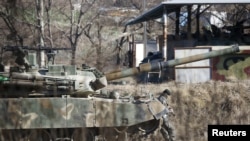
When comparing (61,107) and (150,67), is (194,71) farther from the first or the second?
(61,107)

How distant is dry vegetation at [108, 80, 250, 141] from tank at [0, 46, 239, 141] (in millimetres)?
3813

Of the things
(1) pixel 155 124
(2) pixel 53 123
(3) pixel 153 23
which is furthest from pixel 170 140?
(3) pixel 153 23

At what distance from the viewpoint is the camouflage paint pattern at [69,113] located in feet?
41.5

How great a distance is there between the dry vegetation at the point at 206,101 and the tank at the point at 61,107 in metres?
3.81

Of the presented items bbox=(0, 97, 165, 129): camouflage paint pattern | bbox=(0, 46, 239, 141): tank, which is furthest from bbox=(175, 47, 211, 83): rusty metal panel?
bbox=(0, 97, 165, 129): camouflage paint pattern

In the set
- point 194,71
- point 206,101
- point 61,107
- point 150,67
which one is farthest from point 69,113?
point 194,71

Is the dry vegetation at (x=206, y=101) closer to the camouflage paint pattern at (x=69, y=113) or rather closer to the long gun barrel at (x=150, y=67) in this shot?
the long gun barrel at (x=150, y=67)

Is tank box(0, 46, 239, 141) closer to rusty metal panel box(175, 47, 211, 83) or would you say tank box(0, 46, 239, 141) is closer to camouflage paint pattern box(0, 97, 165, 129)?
camouflage paint pattern box(0, 97, 165, 129)

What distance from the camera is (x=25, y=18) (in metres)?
29.9

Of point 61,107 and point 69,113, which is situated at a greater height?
point 61,107

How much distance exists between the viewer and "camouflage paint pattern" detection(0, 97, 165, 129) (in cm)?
1266

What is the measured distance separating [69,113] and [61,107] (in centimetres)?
23

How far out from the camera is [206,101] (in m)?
18.4

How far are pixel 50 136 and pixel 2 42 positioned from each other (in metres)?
19.0
